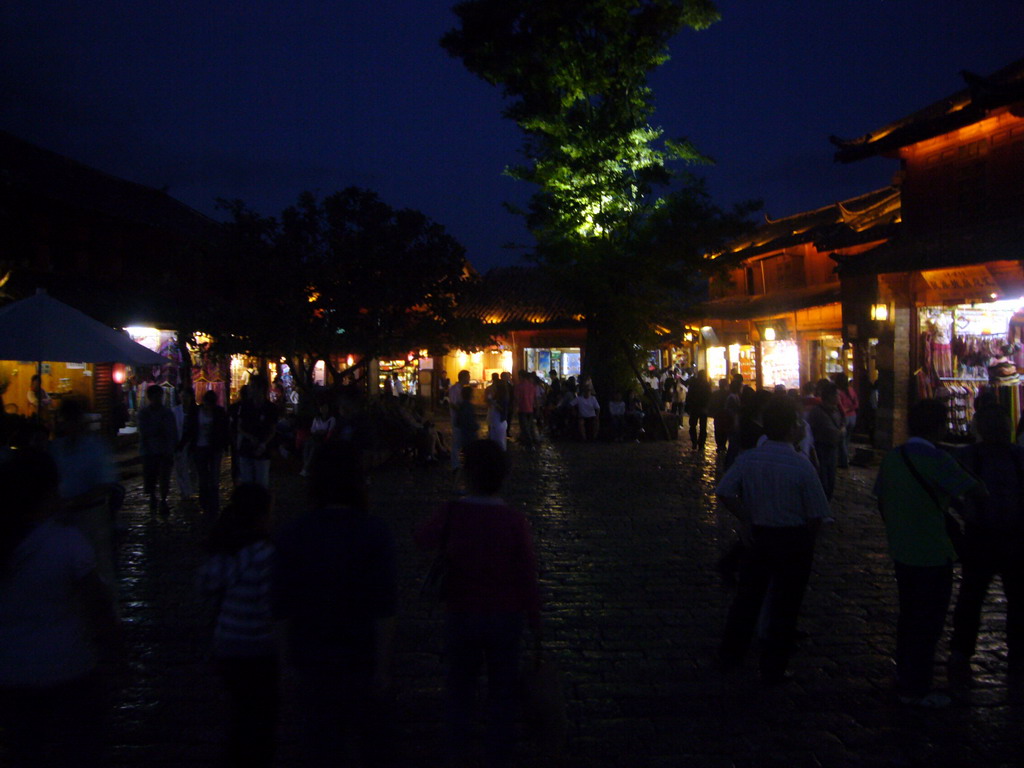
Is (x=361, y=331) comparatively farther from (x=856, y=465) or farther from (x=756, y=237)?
(x=756, y=237)

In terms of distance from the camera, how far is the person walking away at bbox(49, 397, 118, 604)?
517 cm

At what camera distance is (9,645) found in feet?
9.29

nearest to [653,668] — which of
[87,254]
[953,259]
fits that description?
[953,259]

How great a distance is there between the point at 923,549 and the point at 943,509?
260 mm

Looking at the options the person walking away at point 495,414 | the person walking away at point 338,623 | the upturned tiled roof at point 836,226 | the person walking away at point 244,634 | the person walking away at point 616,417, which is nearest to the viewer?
the person walking away at point 338,623

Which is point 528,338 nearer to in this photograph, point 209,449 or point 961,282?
point 961,282

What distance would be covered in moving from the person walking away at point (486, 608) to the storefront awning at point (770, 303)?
61.5 ft

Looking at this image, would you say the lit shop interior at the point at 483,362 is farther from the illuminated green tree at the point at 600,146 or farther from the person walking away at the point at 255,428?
the person walking away at the point at 255,428

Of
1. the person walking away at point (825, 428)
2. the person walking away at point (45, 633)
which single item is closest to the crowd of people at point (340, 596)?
the person walking away at point (45, 633)

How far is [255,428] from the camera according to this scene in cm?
992

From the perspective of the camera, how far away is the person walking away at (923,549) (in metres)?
4.48

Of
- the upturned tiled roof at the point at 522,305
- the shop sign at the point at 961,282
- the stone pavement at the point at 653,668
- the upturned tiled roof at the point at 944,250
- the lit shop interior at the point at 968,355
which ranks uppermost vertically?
the upturned tiled roof at the point at 522,305

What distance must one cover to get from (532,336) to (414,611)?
2670cm

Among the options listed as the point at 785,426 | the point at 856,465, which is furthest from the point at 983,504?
the point at 856,465
